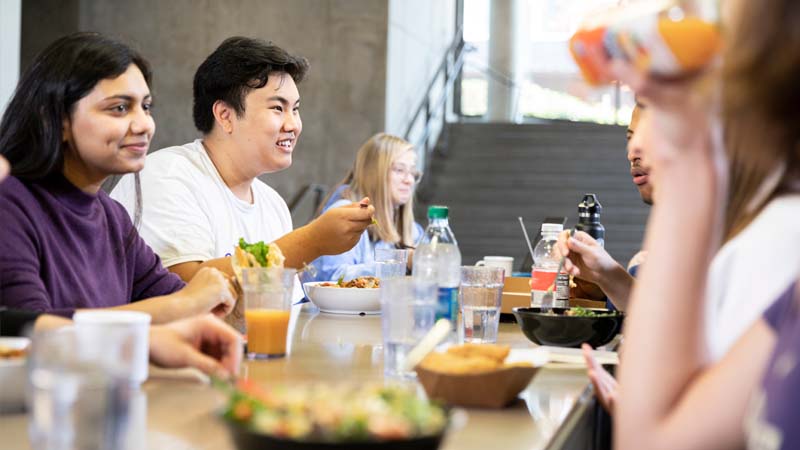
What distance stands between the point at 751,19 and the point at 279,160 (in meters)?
2.52

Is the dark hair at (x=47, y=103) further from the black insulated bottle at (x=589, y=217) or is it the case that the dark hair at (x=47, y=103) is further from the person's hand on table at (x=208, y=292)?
the black insulated bottle at (x=589, y=217)

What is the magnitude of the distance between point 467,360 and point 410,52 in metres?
8.38

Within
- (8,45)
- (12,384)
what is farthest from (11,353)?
(8,45)

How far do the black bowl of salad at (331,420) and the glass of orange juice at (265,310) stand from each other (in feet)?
2.47

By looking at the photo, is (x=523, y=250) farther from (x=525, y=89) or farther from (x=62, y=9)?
(x=525, y=89)

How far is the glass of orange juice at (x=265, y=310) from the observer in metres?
1.82

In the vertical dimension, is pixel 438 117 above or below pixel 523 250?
above

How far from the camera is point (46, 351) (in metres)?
0.98

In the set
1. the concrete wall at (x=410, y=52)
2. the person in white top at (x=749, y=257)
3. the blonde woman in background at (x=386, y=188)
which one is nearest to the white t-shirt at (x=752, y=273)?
the person in white top at (x=749, y=257)

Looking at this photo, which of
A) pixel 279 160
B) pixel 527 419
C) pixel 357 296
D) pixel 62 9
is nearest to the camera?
pixel 527 419

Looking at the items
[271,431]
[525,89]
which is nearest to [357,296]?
[271,431]

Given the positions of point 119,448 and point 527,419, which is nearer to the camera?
point 119,448

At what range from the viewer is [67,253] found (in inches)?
83.4

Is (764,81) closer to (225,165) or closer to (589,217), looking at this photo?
(589,217)
